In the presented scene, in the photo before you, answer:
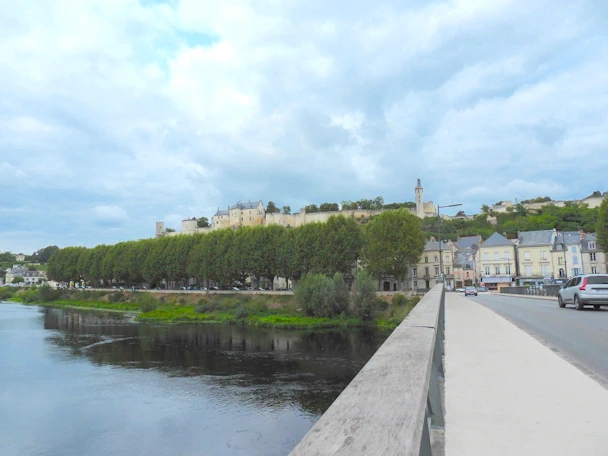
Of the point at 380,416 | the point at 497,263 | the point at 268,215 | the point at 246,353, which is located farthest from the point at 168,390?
the point at 268,215

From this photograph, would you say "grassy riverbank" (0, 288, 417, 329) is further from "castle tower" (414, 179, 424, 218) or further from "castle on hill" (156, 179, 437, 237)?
"castle tower" (414, 179, 424, 218)

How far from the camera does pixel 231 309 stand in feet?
180

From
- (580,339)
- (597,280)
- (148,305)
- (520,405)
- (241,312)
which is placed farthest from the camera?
(148,305)

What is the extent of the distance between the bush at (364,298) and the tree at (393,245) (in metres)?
7.81

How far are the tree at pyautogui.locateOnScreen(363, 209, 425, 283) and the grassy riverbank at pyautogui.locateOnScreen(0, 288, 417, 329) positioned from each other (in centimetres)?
637

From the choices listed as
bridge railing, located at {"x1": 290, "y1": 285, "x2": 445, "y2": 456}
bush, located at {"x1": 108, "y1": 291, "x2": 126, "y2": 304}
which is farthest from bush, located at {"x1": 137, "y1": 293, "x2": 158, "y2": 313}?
bridge railing, located at {"x1": 290, "y1": 285, "x2": 445, "y2": 456}

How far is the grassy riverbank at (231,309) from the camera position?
45.8 meters

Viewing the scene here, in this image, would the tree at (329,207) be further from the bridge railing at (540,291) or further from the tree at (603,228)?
the bridge railing at (540,291)

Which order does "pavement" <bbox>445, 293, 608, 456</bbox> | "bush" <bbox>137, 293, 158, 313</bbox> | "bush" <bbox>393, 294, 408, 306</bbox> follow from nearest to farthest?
"pavement" <bbox>445, 293, 608, 456</bbox> < "bush" <bbox>393, 294, 408, 306</bbox> < "bush" <bbox>137, 293, 158, 313</bbox>

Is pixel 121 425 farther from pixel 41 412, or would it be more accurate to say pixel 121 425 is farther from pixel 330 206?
pixel 330 206

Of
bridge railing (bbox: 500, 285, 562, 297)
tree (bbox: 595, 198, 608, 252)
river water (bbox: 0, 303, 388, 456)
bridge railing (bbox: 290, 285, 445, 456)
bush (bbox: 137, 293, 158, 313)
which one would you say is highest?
tree (bbox: 595, 198, 608, 252)

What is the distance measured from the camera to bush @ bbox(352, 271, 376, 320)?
152ft

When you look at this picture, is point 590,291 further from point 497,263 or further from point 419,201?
point 419,201

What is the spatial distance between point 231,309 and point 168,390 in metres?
31.9
